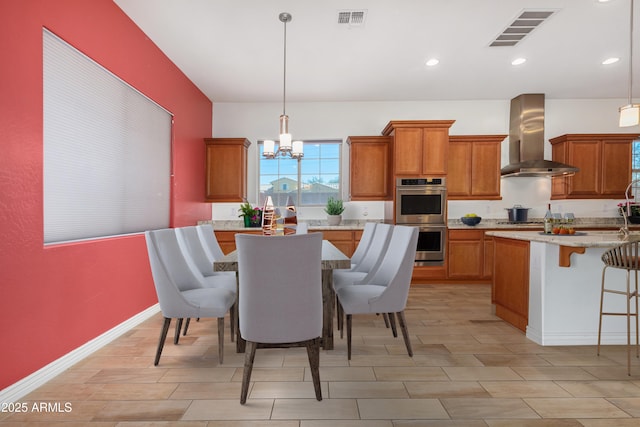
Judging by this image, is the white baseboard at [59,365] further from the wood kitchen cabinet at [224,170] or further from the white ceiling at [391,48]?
the white ceiling at [391,48]

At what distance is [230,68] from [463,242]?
394 cm

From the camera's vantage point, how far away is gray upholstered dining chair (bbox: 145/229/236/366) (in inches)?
85.5

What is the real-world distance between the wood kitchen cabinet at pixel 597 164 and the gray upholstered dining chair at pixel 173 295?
5347 millimetres

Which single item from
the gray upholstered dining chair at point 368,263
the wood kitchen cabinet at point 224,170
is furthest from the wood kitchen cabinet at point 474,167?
the wood kitchen cabinet at point 224,170

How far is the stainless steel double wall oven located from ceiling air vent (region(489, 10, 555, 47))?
1858mm

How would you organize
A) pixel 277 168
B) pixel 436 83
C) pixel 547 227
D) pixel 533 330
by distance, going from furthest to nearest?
pixel 277 168
pixel 436 83
pixel 547 227
pixel 533 330

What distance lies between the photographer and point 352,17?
3031 millimetres

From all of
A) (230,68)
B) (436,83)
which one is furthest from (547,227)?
(230,68)

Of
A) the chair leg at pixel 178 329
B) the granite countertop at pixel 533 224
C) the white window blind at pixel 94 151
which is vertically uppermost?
the white window blind at pixel 94 151

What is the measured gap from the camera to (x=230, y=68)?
4.14 meters

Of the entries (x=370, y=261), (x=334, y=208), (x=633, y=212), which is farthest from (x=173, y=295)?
(x=633, y=212)

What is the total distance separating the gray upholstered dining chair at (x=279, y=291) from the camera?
1727 millimetres

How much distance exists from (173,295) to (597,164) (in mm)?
6014

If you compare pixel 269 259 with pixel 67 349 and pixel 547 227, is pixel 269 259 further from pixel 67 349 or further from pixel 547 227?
pixel 547 227
